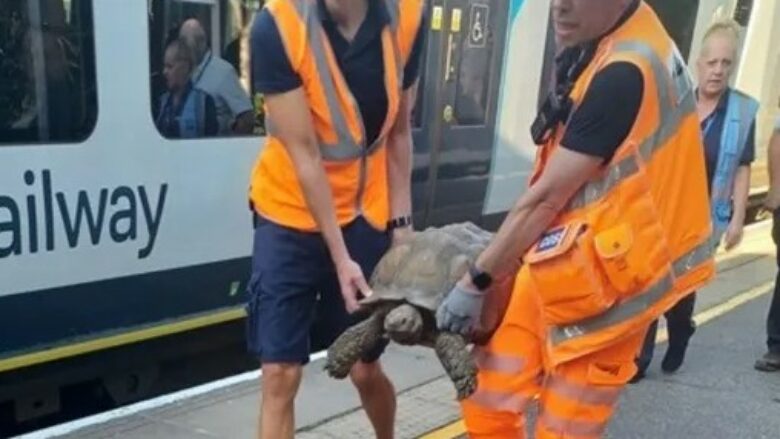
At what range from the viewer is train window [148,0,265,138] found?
15.8ft

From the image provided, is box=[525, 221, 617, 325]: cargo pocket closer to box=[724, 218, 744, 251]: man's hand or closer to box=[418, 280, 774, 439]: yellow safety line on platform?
box=[724, 218, 744, 251]: man's hand

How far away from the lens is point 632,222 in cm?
235

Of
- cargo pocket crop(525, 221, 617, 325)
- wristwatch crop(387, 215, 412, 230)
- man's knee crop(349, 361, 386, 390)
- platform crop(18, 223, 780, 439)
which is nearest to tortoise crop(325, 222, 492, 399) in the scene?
cargo pocket crop(525, 221, 617, 325)

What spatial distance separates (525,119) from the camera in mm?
7613

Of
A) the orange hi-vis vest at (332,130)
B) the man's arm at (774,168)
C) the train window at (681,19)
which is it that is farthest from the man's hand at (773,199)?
the train window at (681,19)

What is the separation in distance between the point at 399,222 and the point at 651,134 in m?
1.03

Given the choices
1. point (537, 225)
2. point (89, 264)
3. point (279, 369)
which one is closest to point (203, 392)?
point (89, 264)

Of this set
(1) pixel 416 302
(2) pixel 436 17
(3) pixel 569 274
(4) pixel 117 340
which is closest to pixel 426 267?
(1) pixel 416 302

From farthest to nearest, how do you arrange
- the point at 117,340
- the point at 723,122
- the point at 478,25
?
1. the point at 478,25
2. the point at 117,340
3. the point at 723,122

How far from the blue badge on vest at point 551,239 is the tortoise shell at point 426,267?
0.21 metres

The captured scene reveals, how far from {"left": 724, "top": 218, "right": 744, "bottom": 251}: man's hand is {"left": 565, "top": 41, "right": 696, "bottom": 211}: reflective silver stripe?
252 cm

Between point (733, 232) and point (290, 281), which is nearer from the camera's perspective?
Answer: point (290, 281)

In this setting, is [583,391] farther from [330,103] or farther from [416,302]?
[330,103]

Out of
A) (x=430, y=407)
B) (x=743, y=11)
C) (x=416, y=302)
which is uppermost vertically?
(x=743, y=11)
